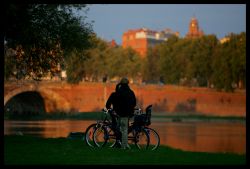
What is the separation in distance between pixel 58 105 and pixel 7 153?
179 ft

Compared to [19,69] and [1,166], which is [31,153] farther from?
[19,69]

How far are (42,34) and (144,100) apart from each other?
170ft

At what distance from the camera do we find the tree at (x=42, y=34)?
13.0m

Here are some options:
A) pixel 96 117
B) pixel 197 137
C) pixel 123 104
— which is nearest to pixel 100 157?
pixel 123 104

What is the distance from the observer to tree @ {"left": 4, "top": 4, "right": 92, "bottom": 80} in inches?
512

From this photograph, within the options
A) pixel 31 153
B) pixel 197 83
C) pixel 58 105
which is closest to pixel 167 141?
pixel 31 153

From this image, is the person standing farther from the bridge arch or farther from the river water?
the bridge arch

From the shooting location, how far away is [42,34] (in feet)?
50.8

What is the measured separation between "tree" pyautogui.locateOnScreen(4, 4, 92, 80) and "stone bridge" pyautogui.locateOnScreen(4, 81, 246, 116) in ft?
150

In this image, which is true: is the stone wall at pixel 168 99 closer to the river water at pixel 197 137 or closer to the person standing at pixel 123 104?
the river water at pixel 197 137

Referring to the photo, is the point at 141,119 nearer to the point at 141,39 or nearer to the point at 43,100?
the point at 43,100

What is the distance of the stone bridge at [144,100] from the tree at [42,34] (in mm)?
45836

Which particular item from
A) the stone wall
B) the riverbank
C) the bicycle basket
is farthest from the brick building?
the bicycle basket

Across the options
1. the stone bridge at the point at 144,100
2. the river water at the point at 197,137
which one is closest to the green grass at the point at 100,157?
the river water at the point at 197,137
